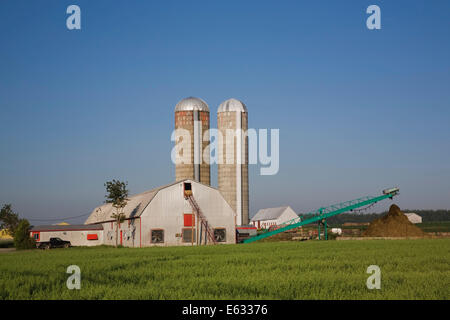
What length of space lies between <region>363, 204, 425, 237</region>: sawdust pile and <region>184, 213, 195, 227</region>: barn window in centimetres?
2049

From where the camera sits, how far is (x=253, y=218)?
114 metres

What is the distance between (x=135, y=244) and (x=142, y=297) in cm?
3701

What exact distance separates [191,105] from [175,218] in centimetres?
2306

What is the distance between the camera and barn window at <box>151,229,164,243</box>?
49.7m

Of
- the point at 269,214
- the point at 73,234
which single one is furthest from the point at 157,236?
the point at 269,214

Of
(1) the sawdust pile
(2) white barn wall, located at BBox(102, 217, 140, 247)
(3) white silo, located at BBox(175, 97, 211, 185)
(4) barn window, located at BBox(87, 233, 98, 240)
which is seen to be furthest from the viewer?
(3) white silo, located at BBox(175, 97, 211, 185)

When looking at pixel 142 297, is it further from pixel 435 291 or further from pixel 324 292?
pixel 435 291

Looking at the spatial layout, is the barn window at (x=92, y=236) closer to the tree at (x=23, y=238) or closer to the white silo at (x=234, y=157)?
the tree at (x=23, y=238)

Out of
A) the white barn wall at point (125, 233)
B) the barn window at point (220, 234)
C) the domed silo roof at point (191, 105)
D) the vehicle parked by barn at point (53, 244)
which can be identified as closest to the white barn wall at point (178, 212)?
the barn window at point (220, 234)

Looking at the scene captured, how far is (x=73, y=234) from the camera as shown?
57.6 m

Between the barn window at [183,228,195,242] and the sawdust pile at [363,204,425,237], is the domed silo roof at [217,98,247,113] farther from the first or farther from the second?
the barn window at [183,228,195,242]

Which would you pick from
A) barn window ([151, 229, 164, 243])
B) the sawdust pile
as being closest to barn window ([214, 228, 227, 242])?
barn window ([151, 229, 164, 243])

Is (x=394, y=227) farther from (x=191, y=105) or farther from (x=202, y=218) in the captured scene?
(x=191, y=105)
